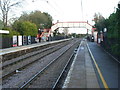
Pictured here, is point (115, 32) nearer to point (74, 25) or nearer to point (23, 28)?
point (23, 28)

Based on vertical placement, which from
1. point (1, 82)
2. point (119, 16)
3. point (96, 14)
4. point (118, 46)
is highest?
point (96, 14)

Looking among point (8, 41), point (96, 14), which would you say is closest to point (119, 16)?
point (8, 41)

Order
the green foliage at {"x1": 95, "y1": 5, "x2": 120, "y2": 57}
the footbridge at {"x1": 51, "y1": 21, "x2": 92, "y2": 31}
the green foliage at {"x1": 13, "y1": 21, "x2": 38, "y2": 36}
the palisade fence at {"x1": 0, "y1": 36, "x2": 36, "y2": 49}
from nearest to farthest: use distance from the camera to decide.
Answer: the green foliage at {"x1": 95, "y1": 5, "x2": 120, "y2": 57} → the palisade fence at {"x1": 0, "y1": 36, "x2": 36, "y2": 49} → the green foliage at {"x1": 13, "y1": 21, "x2": 38, "y2": 36} → the footbridge at {"x1": 51, "y1": 21, "x2": 92, "y2": 31}

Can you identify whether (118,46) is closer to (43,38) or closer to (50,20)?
(43,38)

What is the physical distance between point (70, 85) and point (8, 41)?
27.1 metres

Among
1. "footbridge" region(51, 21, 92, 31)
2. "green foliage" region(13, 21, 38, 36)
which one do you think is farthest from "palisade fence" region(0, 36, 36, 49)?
"footbridge" region(51, 21, 92, 31)

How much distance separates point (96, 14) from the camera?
76.7 metres

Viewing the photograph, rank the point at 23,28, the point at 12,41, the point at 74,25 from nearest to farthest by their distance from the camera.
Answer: the point at 12,41 < the point at 23,28 < the point at 74,25

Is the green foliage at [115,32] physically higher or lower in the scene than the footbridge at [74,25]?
lower

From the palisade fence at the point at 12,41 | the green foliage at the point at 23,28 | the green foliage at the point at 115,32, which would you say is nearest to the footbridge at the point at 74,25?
the green foliage at the point at 23,28

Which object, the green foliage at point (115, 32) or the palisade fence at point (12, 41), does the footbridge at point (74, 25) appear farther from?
the green foliage at point (115, 32)

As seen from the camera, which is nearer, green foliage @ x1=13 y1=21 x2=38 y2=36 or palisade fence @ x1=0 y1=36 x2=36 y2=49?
palisade fence @ x1=0 y1=36 x2=36 y2=49

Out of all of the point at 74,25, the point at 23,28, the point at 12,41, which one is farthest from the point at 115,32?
the point at 74,25

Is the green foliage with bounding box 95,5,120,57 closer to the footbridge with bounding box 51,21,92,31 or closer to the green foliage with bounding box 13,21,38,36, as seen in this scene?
the green foliage with bounding box 13,21,38,36
